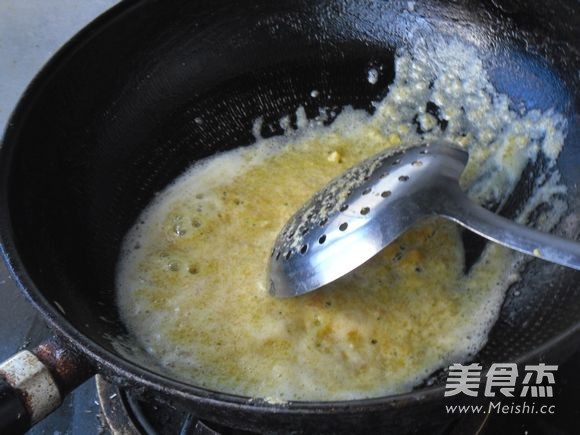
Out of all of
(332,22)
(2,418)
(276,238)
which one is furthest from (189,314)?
(332,22)

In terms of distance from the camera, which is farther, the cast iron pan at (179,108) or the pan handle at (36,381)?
the cast iron pan at (179,108)

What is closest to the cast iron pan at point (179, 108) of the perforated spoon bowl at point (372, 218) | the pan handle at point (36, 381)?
the pan handle at point (36, 381)

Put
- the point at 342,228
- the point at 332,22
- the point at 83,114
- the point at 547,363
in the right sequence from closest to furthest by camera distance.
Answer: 1. the point at 547,363
2. the point at 342,228
3. the point at 83,114
4. the point at 332,22

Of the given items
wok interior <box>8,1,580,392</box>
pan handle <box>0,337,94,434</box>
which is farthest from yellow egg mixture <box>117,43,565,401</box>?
pan handle <box>0,337,94,434</box>

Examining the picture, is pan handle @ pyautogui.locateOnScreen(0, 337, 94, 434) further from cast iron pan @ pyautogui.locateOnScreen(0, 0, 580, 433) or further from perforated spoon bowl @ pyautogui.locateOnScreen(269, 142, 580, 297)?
perforated spoon bowl @ pyautogui.locateOnScreen(269, 142, 580, 297)

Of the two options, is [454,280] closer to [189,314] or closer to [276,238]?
[276,238]

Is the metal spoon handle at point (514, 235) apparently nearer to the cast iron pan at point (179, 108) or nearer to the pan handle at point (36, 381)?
the cast iron pan at point (179, 108)

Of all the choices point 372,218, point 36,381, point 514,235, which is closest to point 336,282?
point 372,218
